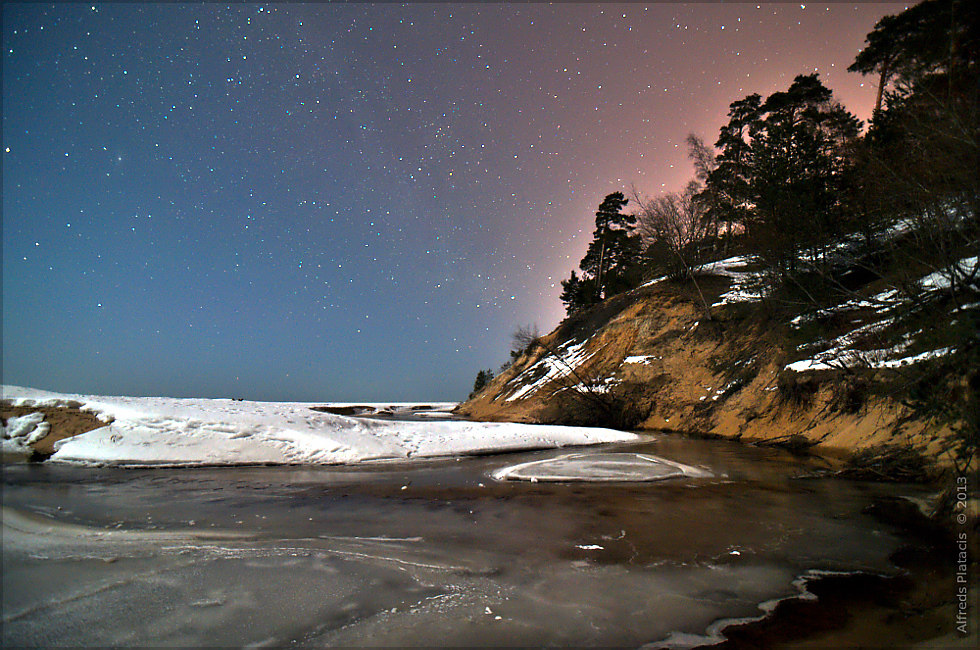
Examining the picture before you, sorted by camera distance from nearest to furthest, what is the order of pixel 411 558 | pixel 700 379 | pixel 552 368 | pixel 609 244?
pixel 411 558
pixel 700 379
pixel 552 368
pixel 609 244

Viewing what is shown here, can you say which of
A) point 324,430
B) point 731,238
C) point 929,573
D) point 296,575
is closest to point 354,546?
point 296,575

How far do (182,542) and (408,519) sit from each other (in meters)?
2.59

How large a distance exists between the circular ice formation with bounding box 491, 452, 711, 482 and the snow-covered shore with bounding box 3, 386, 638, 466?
10.0 ft

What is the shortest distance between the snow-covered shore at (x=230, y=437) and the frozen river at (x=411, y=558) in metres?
2.11

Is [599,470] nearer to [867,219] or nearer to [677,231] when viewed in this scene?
[867,219]

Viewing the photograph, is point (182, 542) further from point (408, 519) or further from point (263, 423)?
point (263, 423)

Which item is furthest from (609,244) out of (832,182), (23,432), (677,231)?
(23,432)

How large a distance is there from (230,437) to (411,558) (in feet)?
29.6

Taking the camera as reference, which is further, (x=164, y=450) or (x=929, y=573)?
(x=164, y=450)

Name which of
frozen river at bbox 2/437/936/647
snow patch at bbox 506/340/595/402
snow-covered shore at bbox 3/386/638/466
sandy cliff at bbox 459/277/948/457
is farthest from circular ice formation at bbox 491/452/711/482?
snow patch at bbox 506/340/595/402

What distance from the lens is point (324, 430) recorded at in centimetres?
1245

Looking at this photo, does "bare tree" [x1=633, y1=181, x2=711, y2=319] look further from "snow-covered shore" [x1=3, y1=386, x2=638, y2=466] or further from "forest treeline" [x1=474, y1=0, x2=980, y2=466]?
"snow-covered shore" [x1=3, y1=386, x2=638, y2=466]

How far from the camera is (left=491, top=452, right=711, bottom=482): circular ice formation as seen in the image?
29.5ft

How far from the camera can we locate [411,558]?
4.43m
